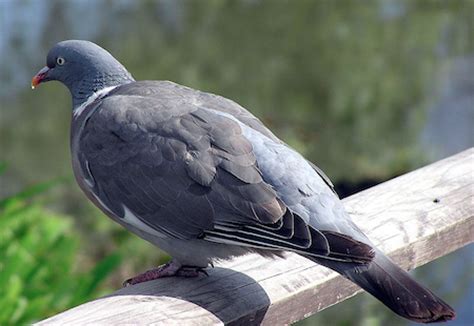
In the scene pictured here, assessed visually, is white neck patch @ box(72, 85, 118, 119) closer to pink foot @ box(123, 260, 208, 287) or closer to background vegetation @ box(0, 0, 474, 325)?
pink foot @ box(123, 260, 208, 287)

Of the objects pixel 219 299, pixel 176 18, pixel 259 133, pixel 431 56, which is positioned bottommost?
pixel 431 56

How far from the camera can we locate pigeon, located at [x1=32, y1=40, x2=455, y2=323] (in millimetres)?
2588

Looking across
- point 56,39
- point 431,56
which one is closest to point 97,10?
point 56,39

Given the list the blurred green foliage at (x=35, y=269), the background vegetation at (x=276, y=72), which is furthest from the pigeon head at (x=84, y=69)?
the background vegetation at (x=276, y=72)

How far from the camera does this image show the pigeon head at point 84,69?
3.35 m

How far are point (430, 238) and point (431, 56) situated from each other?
5.17 meters

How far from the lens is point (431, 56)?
7867 mm

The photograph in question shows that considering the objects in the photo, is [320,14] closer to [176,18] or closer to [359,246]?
[176,18]

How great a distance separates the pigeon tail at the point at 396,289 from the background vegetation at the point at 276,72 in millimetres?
3835

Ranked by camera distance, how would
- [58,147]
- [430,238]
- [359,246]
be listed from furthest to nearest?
1. [58,147]
2. [430,238]
3. [359,246]

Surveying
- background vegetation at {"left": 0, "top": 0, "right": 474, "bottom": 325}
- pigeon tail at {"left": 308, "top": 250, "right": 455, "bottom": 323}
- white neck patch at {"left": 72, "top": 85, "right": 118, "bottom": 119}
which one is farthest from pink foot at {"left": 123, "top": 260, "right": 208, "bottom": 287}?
background vegetation at {"left": 0, "top": 0, "right": 474, "bottom": 325}

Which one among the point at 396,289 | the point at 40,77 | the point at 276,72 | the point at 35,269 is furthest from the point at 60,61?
the point at 276,72

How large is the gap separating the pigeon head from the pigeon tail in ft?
3.66

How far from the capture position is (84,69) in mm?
3406
